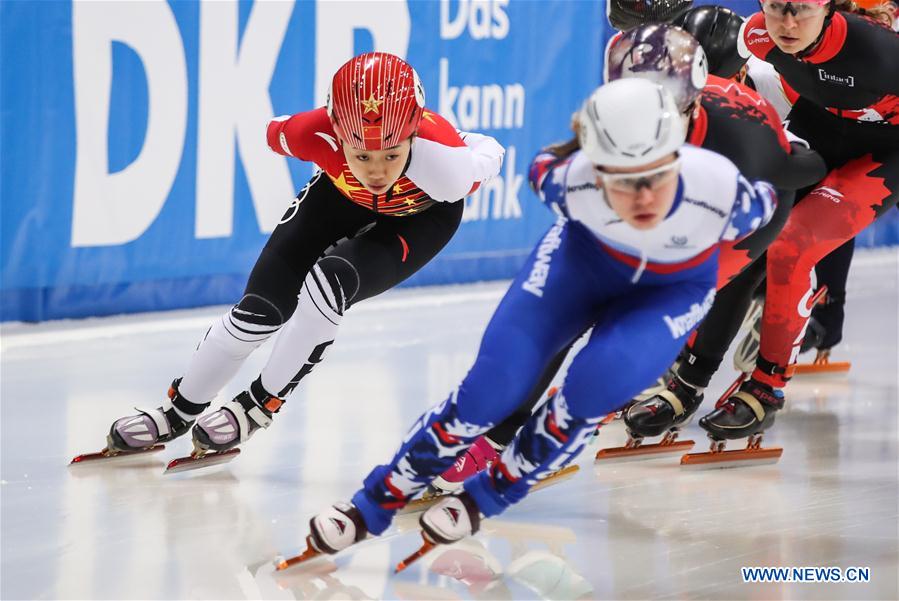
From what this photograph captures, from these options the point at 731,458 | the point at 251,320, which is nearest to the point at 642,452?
the point at 731,458

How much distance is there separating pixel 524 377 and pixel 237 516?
122 cm

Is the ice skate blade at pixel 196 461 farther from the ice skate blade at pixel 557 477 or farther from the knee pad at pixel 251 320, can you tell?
the ice skate blade at pixel 557 477

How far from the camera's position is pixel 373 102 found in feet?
13.0

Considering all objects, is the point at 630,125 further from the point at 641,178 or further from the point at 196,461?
the point at 196,461

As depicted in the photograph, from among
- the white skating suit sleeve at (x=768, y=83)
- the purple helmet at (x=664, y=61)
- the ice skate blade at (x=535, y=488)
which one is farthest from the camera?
the white skating suit sleeve at (x=768, y=83)

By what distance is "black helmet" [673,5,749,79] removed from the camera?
16.3 ft

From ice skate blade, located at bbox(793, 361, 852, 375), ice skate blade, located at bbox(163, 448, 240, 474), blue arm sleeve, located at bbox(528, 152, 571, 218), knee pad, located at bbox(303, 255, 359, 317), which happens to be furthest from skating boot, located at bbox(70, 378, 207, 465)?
ice skate blade, located at bbox(793, 361, 852, 375)

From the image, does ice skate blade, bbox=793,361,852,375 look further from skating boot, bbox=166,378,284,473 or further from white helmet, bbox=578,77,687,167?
white helmet, bbox=578,77,687,167

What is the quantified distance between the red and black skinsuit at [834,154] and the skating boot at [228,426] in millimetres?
1817

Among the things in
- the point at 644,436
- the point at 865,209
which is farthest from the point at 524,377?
the point at 865,209

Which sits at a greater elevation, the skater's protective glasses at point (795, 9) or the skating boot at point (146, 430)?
the skater's protective glasses at point (795, 9)

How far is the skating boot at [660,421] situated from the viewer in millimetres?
5043

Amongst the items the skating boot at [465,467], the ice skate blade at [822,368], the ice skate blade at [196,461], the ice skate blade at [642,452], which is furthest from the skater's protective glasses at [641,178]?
the ice skate blade at [822,368]

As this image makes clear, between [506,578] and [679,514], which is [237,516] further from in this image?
[679,514]
